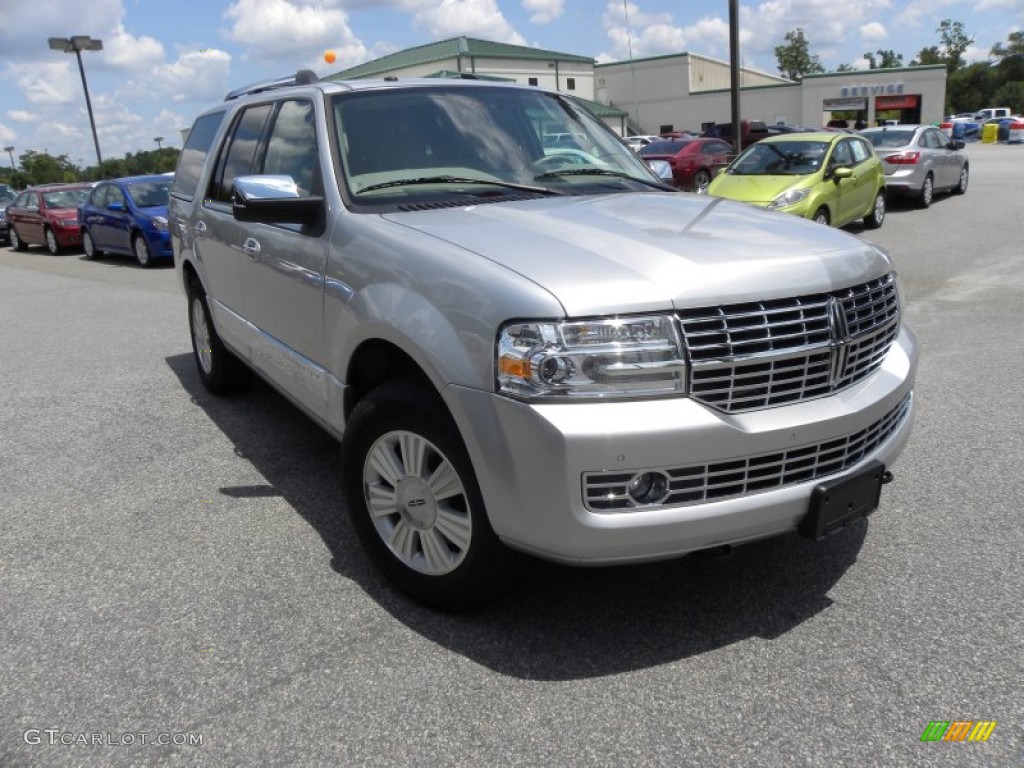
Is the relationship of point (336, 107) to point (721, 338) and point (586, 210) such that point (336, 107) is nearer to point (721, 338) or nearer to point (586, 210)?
point (586, 210)

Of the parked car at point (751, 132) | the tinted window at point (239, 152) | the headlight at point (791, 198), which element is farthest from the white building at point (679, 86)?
the tinted window at point (239, 152)

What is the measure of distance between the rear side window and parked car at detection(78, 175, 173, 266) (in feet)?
29.4

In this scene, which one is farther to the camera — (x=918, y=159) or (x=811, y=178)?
(x=918, y=159)

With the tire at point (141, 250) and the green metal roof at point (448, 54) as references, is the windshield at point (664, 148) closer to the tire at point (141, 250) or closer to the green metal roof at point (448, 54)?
the tire at point (141, 250)

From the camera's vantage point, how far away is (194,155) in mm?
6168

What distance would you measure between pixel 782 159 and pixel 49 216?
1600 cm

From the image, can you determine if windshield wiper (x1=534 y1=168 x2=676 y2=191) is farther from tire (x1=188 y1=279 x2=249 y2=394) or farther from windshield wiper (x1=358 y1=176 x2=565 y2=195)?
tire (x1=188 y1=279 x2=249 y2=394)

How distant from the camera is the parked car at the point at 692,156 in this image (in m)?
22.3

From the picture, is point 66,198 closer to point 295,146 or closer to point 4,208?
point 4,208

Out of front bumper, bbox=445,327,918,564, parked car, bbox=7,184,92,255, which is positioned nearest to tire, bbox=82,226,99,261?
parked car, bbox=7,184,92,255

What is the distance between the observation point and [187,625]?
3.20 m

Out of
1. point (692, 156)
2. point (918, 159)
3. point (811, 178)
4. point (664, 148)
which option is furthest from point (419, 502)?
point (664, 148)

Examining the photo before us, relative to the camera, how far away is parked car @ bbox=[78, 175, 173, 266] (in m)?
15.0

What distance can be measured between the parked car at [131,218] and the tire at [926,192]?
13867mm
